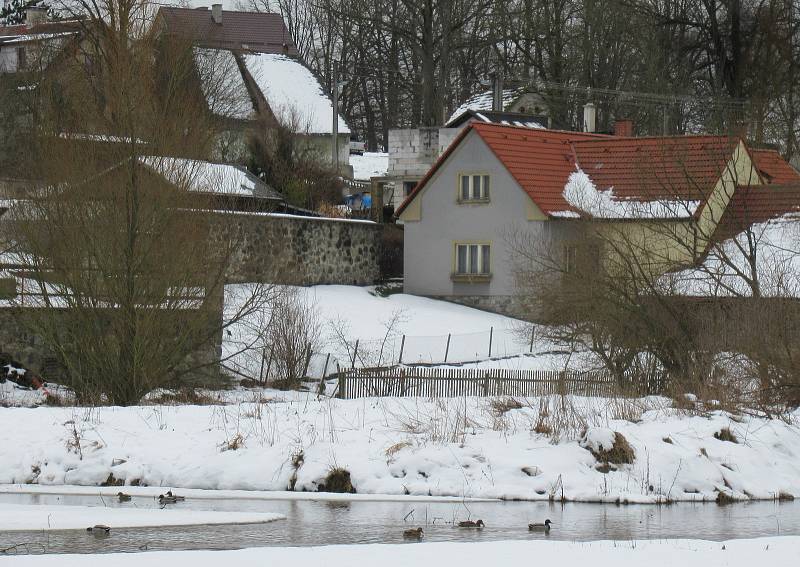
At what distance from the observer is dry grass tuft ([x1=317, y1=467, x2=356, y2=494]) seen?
1633 centimetres

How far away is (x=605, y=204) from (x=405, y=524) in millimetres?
26765

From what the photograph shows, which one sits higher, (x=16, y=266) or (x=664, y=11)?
(x=664, y=11)

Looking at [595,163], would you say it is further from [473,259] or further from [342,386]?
[342,386]

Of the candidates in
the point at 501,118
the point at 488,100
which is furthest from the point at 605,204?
the point at 488,100

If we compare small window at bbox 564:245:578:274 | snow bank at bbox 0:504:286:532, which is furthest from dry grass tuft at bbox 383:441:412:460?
small window at bbox 564:245:578:274

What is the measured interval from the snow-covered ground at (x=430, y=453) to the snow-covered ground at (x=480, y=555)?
142 inches

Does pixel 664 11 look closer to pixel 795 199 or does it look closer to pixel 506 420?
pixel 795 199

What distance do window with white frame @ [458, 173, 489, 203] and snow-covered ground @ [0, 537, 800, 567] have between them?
30.8 m

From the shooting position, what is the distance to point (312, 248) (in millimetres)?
41156

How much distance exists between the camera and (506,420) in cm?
1834

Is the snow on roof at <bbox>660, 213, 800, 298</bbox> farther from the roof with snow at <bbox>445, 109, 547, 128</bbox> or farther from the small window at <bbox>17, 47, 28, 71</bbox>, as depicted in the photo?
the small window at <bbox>17, 47, 28, 71</bbox>

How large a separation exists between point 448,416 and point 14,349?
14.6 m

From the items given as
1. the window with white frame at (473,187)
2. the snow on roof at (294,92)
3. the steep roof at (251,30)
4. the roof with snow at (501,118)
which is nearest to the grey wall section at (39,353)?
the window with white frame at (473,187)

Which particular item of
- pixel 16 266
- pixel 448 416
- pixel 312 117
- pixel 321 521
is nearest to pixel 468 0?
pixel 312 117
